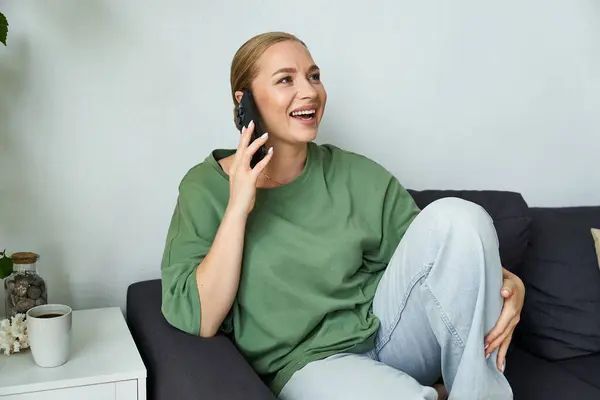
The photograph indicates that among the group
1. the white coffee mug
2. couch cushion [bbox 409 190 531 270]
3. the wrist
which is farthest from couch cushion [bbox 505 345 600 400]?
the white coffee mug

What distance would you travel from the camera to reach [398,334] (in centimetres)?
154

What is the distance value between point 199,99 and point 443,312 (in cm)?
93

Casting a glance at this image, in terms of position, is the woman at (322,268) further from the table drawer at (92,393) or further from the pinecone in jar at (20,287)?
the pinecone in jar at (20,287)

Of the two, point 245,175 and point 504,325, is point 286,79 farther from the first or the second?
point 504,325

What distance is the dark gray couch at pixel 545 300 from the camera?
5.59 feet

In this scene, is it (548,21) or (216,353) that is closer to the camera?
(216,353)

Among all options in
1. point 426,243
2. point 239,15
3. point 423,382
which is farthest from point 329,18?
point 423,382

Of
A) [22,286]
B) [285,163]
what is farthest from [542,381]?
[22,286]

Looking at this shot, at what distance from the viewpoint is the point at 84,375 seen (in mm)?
1435

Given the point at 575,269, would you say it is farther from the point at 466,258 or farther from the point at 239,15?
the point at 239,15

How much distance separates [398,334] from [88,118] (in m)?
0.95

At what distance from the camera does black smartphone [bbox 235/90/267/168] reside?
61.8 inches

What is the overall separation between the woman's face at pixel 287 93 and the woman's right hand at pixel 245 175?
8 centimetres

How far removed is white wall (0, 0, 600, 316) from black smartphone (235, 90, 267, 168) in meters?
0.36
